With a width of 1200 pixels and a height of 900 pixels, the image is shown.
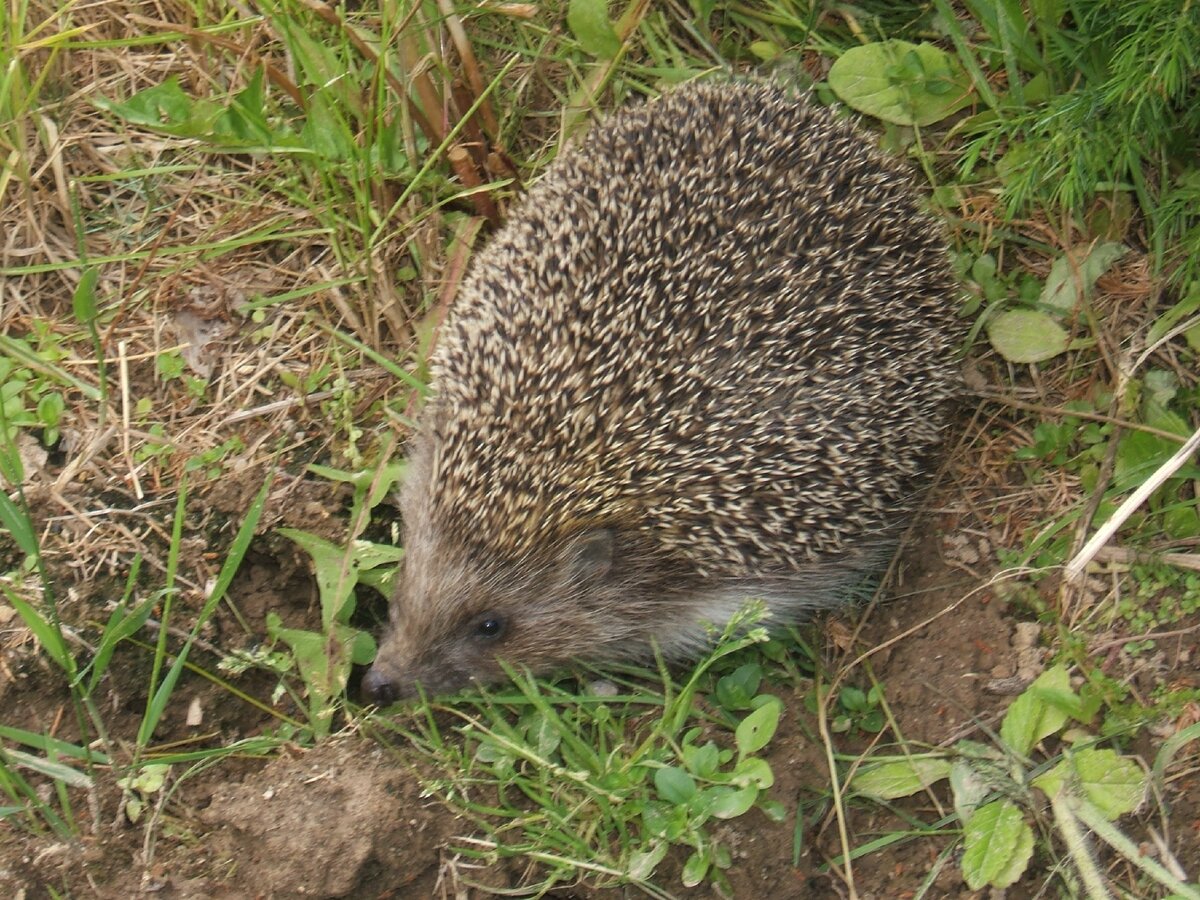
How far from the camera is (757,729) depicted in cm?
321

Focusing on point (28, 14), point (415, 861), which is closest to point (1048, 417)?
point (415, 861)

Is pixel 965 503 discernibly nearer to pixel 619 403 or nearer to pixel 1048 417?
pixel 1048 417

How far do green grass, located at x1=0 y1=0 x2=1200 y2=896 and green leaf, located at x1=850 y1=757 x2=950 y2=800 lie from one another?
0.04ft

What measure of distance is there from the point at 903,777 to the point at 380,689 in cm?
139

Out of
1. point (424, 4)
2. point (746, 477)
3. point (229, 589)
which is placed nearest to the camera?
point (746, 477)

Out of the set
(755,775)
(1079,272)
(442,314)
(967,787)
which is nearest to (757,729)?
(755,775)

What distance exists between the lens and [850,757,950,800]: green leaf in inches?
131

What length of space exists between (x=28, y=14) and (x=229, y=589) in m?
1.99

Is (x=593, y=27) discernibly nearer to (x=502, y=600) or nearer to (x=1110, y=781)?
(x=502, y=600)

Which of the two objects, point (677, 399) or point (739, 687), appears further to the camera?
point (739, 687)

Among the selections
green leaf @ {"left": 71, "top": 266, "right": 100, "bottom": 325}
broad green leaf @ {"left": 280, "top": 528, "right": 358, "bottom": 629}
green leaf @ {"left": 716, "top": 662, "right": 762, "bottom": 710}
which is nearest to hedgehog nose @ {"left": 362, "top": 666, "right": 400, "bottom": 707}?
broad green leaf @ {"left": 280, "top": 528, "right": 358, "bottom": 629}

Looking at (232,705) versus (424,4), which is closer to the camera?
(232,705)

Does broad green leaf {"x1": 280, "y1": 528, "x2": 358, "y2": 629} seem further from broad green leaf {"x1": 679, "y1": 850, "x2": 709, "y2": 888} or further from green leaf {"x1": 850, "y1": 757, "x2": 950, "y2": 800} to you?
green leaf {"x1": 850, "y1": 757, "x2": 950, "y2": 800}

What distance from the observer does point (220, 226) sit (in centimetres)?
401
